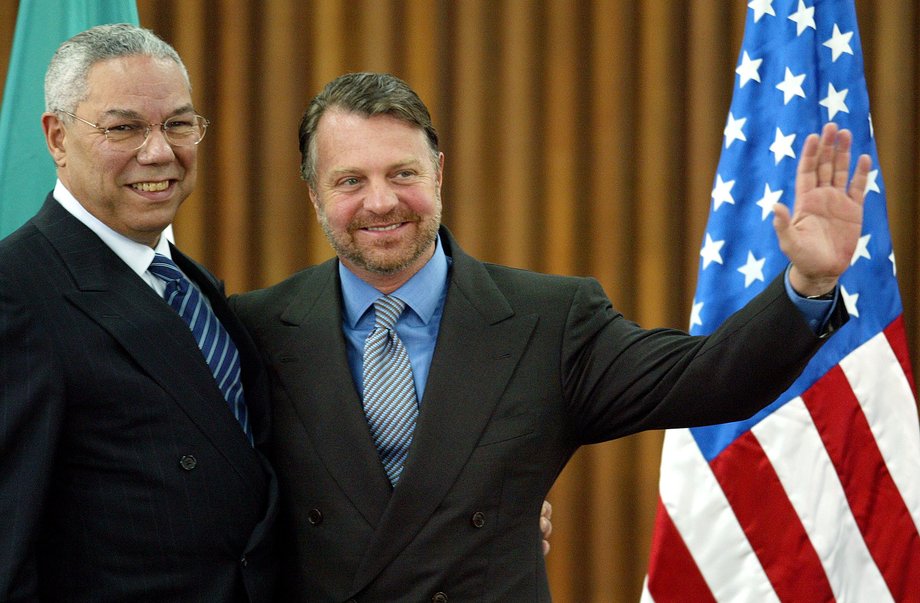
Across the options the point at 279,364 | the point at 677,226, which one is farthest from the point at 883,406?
the point at 279,364

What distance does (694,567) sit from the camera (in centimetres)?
278

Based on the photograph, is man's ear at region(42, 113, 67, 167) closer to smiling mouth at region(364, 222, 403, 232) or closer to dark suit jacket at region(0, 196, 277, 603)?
dark suit jacket at region(0, 196, 277, 603)

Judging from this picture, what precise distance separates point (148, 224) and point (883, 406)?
6.41 feet

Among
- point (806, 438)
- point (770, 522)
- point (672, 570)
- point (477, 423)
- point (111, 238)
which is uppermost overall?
point (111, 238)

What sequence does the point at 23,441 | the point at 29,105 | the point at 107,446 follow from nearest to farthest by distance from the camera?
the point at 23,441
the point at 107,446
the point at 29,105

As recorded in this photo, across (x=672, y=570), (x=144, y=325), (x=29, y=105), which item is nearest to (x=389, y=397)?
(x=144, y=325)

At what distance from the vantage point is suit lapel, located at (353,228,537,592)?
5.88 feet

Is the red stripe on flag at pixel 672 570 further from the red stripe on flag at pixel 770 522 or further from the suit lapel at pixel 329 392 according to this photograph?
the suit lapel at pixel 329 392

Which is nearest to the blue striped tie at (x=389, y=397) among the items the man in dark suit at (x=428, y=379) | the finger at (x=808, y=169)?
the man in dark suit at (x=428, y=379)

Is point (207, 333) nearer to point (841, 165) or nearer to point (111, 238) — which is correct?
point (111, 238)

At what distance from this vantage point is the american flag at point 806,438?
8.89 ft

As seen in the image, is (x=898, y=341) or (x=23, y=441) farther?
(x=898, y=341)

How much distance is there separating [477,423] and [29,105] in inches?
64.1

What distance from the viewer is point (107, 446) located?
1.62m
